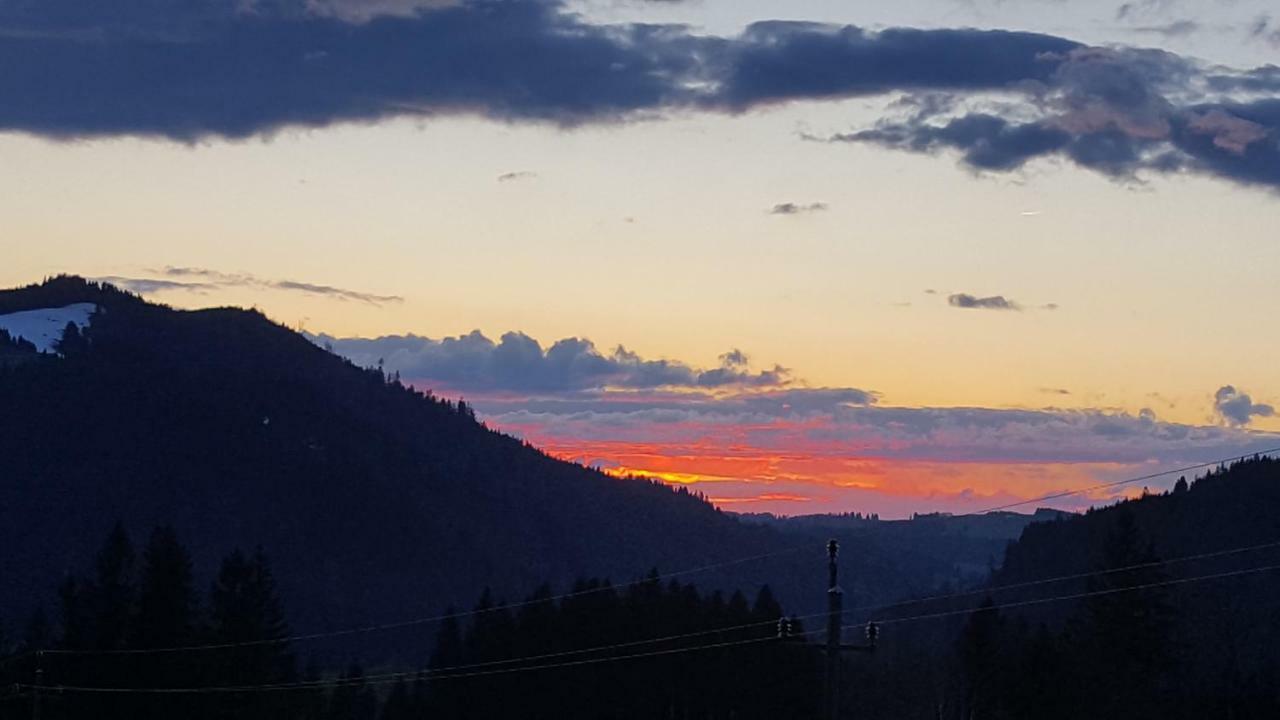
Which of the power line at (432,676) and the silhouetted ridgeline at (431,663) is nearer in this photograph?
the power line at (432,676)

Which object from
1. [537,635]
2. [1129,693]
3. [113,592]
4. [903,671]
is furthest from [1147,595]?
[113,592]

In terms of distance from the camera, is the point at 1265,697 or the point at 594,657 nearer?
the point at 1265,697

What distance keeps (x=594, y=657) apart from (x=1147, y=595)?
36.7m

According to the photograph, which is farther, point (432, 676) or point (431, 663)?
point (431, 663)

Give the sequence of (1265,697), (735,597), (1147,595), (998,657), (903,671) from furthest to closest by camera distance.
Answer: (903,671) < (735,597) < (1147,595) < (998,657) < (1265,697)

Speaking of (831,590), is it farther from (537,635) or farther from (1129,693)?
(537,635)

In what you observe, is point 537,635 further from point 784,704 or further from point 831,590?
point 831,590

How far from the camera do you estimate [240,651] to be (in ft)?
371

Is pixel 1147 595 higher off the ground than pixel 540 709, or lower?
higher

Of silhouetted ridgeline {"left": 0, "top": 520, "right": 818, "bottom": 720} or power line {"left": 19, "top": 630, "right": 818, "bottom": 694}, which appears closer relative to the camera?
power line {"left": 19, "top": 630, "right": 818, "bottom": 694}

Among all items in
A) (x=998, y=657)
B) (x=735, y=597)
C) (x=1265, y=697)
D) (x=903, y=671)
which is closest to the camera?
(x=1265, y=697)

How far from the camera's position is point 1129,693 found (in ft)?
375

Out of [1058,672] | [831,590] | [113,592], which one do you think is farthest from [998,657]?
[831,590]

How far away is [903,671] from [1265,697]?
69598mm
